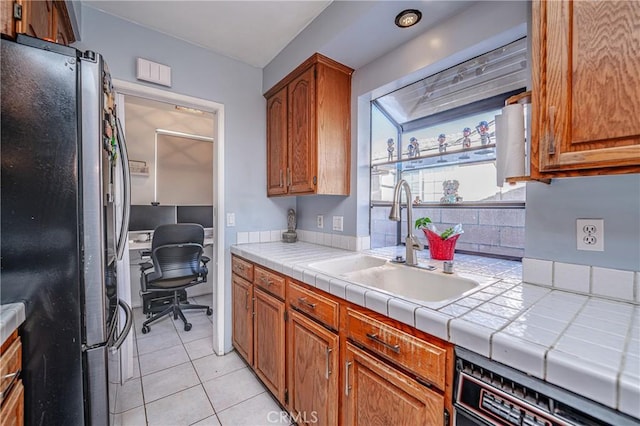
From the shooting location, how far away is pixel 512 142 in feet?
3.20

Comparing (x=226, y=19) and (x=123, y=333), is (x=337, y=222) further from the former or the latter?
(x=226, y=19)

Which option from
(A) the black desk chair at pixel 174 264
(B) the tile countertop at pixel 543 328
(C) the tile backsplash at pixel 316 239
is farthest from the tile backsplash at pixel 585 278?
(A) the black desk chair at pixel 174 264

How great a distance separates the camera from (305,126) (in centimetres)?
187

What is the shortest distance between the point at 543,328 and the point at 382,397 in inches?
22.2

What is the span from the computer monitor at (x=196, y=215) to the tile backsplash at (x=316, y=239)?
5.09 feet

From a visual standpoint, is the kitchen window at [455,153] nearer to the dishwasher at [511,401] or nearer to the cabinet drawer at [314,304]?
the cabinet drawer at [314,304]

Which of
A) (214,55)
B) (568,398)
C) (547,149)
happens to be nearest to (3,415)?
(568,398)

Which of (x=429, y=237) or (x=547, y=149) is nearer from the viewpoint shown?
(x=547, y=149)

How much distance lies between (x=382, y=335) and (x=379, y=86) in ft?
5.01

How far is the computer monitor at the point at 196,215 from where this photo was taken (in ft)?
11.1

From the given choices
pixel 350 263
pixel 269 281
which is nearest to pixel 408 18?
pixel 350 263

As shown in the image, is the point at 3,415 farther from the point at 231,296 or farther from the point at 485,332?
the point at 231,296

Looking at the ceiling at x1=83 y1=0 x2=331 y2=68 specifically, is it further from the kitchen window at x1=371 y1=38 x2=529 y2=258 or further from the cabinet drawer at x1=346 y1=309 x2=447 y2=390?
the cabinet drawer at x1=346 y1=309 x2=447 y2=390

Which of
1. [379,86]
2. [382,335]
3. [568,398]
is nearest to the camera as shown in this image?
[568,398]
